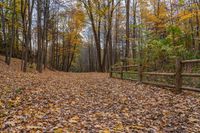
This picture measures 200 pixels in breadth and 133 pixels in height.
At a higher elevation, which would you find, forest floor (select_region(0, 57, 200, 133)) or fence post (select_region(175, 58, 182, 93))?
fence post (select_region(175, 58, 182, 93))

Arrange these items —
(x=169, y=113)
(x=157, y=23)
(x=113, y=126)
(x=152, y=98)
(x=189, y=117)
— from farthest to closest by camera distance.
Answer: (x=157, y=23) → (x=152, y=98) → (x=169, y=113) → (x=189, y=117) → (x=113, y=126)

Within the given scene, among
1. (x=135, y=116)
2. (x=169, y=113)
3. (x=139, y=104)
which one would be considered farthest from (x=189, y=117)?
(x=139, y=104)

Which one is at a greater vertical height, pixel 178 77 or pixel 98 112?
pixel 178 77

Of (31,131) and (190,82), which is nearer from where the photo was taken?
(31,131)

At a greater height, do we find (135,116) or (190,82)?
(190,82)

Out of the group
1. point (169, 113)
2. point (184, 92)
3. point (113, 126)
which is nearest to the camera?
point (113, 126)

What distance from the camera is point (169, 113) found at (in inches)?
198

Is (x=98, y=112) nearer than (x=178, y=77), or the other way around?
(x=98, y=112)

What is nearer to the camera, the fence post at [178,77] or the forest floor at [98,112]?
the forest floor at [98,112]

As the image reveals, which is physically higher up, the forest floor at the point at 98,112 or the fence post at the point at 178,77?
the fence post at the point at 178,77

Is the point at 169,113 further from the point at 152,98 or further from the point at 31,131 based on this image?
the point at 31,131

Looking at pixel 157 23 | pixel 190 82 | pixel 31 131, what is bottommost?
pixel 31 131

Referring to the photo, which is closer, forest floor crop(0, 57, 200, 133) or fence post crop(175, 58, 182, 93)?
forest floor crop(0, 57, 200, 133)

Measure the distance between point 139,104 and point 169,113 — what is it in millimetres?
1082
